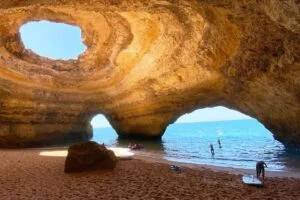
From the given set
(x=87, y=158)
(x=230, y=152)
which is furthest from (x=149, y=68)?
(x=87, y=158)

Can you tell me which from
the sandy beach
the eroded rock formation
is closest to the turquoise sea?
the eroded rock formation

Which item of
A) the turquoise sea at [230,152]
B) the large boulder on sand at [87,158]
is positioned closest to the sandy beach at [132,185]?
the large boulder on sand at [87,158]

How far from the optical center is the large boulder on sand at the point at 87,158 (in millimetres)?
9930

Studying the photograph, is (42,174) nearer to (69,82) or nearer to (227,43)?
→ (227,43)

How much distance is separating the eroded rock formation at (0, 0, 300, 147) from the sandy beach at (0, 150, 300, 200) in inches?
189

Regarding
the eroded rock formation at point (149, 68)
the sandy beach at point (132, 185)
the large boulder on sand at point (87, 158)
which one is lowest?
the sandy beach at point (132, 185)

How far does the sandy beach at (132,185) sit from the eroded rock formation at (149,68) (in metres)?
4.79

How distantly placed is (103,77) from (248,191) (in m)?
16.9

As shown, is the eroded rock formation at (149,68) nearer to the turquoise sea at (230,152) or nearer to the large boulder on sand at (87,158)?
the turquoise sea at (230,152)

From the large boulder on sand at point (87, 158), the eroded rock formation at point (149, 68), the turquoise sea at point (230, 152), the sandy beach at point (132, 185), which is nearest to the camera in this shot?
the sandy beach at point (132, 185)

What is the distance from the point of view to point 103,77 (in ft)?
74.9

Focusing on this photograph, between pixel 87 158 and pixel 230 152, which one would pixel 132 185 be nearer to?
pixel 87 158

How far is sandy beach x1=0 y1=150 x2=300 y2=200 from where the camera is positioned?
23.1 ft

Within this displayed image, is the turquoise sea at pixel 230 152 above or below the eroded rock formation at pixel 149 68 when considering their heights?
below
